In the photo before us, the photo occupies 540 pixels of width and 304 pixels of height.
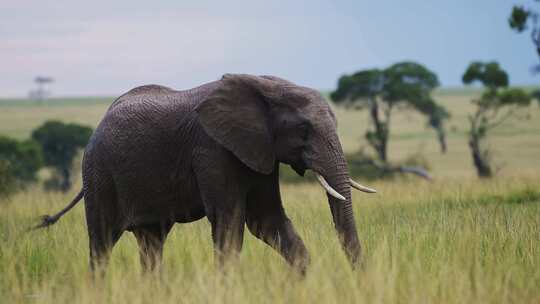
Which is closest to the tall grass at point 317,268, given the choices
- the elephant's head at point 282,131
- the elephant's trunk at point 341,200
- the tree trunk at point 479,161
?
the elephant's trunk at point 341,200

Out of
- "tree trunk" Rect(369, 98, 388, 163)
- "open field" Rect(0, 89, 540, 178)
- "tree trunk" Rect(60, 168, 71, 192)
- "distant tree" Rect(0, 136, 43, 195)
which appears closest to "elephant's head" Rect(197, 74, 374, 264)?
"tree trunk" Rect(369, 98, 388, 163)

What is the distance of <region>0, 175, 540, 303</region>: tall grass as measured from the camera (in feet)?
18.7

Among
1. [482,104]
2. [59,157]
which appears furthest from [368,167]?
[59,157]

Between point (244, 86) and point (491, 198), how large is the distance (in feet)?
24.5

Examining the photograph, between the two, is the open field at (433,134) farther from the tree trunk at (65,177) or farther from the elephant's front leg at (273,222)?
the elephant's front leg at (273,222)

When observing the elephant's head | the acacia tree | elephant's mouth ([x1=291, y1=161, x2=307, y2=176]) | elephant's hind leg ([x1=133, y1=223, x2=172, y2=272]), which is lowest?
the acacia tree

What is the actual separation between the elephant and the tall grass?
0.81 ft

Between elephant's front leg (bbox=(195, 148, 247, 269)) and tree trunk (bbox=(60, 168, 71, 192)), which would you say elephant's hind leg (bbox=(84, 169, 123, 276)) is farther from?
tree trunk (bbox=(60, 168, 71, 192))

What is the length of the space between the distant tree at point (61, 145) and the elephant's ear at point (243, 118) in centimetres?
3221

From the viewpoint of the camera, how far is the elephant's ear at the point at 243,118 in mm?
7000

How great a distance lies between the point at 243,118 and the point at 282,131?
13.4 inches

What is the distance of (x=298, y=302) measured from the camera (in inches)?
218

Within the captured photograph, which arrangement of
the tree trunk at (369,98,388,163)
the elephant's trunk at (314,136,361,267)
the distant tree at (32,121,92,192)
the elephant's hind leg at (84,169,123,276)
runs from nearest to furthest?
the elephant's trunk at (314,136,361,267)
the elephant's hind leg at (84,169,123,276)
the tree trunk at (369,98,388,163)
the distant tree at (32,121,92,192)

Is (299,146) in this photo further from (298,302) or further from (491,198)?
(491,198)
